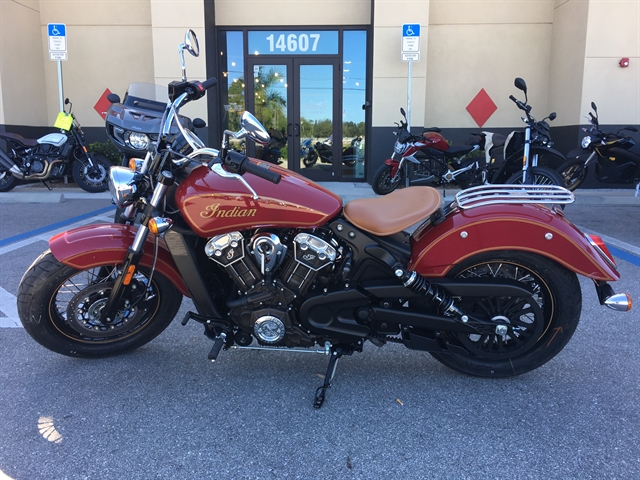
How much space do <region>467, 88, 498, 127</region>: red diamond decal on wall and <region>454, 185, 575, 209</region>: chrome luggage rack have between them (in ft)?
32.9

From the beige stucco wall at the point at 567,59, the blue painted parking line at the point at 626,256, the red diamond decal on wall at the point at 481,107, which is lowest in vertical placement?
the blue painted parking line at the point at 626,256

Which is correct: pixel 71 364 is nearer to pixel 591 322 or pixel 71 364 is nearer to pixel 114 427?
pixel 114 427

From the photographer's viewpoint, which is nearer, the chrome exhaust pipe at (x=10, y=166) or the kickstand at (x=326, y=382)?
the kickstand at (x=326, y=382)

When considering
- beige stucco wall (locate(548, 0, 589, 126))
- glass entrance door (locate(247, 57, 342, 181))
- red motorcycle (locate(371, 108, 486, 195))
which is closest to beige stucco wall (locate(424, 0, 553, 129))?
beige stucco wall (locate(548, 0, 589, 126))

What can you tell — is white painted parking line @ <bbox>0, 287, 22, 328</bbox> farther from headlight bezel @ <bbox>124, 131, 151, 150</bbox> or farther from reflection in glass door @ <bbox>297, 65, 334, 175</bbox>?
reflection in glass door @ <bbox>297, 65, 334, 175</bbox>

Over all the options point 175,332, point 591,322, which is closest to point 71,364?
point 175,332

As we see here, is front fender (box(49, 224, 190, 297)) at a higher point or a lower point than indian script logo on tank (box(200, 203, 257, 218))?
lower

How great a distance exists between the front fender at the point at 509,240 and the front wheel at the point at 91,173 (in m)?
8.59

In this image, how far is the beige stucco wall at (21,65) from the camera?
1097 cm

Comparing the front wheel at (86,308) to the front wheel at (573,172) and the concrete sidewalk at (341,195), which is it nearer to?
the concrete sidewalk at (341,195)

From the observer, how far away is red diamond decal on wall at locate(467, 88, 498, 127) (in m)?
12.0

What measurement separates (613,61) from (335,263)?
33.8 ft

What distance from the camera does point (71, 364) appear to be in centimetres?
296

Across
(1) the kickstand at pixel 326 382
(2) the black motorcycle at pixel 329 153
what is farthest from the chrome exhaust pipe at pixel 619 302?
(2) the black motorcycle at pixel 329 153
